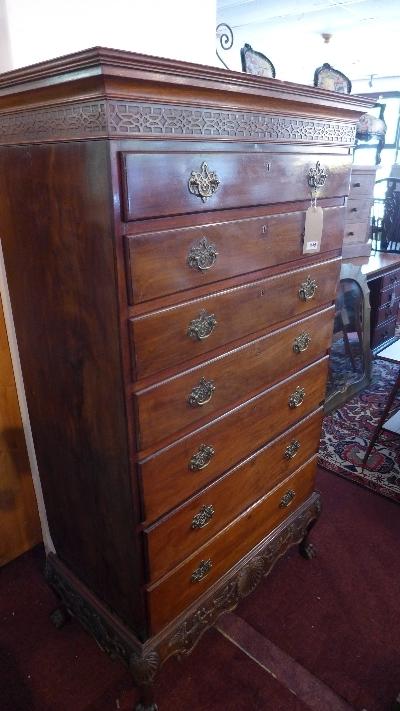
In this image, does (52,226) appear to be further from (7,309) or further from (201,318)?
(7,309)

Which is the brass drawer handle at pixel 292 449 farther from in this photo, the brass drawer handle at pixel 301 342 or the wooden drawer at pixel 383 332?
the wooden drawer at pixel 383 332

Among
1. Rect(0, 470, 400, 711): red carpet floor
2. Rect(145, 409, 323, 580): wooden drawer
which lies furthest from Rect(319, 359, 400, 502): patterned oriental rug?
Rect(145, 409, 323, 580): wooden drawer

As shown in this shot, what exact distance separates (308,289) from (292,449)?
592 millimetres

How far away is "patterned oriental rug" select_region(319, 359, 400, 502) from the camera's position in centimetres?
253

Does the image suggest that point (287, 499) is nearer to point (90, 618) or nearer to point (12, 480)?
point (90, 618)

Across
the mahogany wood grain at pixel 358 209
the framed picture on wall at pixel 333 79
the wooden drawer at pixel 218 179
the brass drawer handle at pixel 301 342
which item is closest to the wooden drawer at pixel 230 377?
the brass drawer handle at pixel 301 342

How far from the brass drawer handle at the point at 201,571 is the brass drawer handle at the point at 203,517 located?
0.15m

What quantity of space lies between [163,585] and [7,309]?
96cm

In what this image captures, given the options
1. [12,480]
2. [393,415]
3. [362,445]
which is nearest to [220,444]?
[12,480]

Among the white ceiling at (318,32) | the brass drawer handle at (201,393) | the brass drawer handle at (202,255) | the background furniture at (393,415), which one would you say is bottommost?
the background furniture at (393,415)

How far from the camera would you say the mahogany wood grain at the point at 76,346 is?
37.0 inches

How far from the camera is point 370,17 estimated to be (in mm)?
4863


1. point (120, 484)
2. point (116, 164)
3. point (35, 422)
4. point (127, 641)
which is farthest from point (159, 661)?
point (116, 164)

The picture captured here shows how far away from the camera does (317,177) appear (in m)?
1.29
